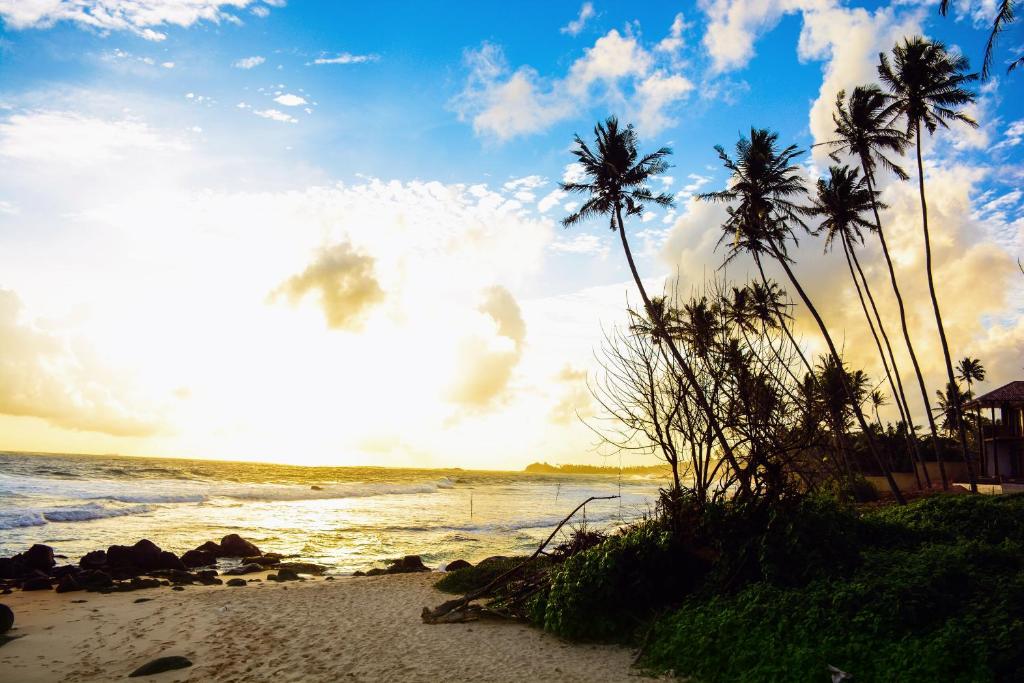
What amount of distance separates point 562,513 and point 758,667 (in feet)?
105

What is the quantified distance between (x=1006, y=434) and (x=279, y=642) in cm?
3860

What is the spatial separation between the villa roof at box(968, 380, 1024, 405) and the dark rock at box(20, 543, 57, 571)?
136 feet

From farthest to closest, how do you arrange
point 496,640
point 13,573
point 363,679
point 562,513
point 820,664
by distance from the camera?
point 562,513
point 13,573
point 496,640
point 363,679
point 820,664

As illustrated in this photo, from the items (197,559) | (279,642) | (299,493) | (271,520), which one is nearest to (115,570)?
(197,559)

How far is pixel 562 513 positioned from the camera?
125ft

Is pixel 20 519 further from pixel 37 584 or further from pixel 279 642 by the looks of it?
pixel 279 642

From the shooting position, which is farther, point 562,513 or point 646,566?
point 562,513

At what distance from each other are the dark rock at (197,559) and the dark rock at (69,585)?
390cm

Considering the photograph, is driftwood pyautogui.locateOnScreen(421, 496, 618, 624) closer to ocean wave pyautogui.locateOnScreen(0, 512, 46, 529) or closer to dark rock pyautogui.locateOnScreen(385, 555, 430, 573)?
dark rock pyautogui.locateOnScreen(385, 555, 430, 573)

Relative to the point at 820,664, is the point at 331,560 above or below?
below

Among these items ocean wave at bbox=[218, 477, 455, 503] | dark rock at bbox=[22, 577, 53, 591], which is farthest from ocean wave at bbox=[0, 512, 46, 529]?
ocean wave at bbox=[218, 477, 455, 503]

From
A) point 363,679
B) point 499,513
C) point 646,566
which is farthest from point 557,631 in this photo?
point 499,513

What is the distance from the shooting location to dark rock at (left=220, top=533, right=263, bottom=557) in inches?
814

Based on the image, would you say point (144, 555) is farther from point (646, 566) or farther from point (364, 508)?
point (364, 508)
